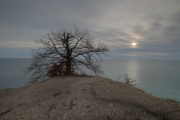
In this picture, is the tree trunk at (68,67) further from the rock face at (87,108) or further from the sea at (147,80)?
the rock face at (87,108)

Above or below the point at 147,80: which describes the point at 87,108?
above

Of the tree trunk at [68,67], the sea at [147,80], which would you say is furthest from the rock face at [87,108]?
the sea at [147,80]

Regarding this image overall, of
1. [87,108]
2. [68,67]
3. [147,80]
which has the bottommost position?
[147,80]

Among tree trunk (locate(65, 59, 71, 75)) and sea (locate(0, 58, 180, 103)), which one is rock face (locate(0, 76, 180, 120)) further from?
sea (locate(0, 58, 180, 103))

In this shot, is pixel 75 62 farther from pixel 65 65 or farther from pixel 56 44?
pixel 56 44

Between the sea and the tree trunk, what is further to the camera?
the sea

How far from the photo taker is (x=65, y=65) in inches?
554

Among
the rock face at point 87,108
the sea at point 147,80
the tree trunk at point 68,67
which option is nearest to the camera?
the rock face at point 87,108

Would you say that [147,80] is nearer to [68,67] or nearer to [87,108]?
[68,67]

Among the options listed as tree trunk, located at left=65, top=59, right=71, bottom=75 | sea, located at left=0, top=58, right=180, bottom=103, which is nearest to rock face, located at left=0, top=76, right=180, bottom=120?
tree trunk, located at left=65, top=59, right=71, bottom=75

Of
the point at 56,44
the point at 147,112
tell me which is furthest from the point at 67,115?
the point at 56,44

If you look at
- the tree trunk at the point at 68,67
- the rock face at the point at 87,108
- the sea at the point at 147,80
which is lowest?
the sea at the point at 147,80

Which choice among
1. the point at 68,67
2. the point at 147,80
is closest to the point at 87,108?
the point at 68,67

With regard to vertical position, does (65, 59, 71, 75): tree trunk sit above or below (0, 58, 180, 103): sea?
above
